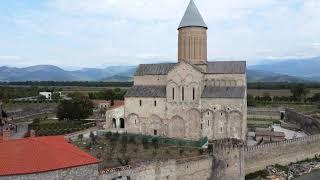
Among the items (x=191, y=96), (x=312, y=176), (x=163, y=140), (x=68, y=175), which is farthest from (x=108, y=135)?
(x=68, y=175)

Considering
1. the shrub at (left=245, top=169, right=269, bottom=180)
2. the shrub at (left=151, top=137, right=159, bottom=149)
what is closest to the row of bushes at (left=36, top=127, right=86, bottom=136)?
the shrub at (left=151, top=137, right=159, bottom=149)

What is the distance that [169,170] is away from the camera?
24.1 metres

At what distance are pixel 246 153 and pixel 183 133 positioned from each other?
787cm

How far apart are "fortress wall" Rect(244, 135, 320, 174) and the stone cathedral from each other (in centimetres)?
314

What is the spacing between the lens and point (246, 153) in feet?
97.2

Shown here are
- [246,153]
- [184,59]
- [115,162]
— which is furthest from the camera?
[184,59]

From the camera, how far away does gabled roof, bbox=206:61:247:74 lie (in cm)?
3569

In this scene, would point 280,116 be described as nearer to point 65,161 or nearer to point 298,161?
point 298,161

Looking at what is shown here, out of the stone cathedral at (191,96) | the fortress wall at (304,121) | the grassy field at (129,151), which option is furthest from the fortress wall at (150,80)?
the fortress wall at (304,121)

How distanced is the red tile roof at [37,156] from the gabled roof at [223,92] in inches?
673

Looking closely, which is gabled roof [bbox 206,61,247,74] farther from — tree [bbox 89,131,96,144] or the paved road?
tree [bbox 89,131,96,144]

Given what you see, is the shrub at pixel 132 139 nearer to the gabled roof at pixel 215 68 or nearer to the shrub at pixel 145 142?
the shrub at pixel 145 142

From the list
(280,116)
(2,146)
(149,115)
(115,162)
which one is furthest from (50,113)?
(2,146)

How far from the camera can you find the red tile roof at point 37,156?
58.1 ft
